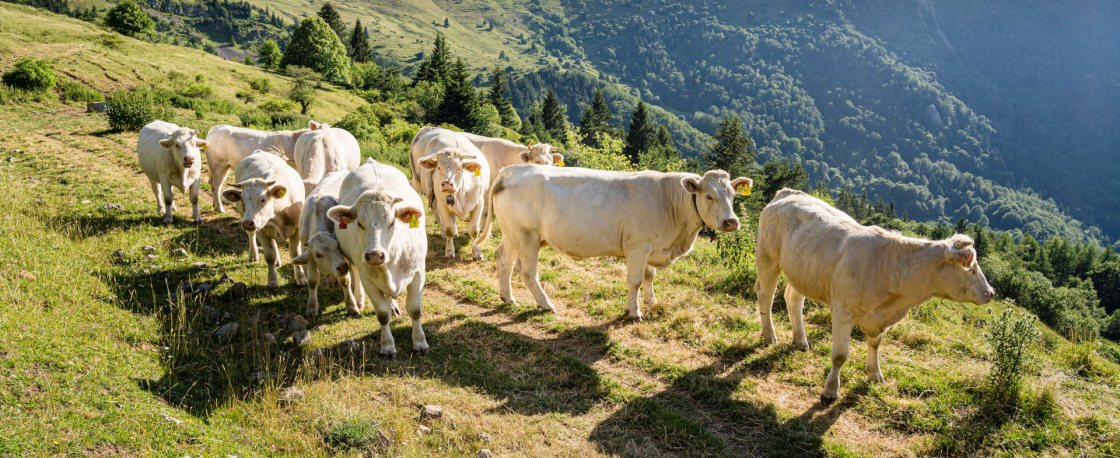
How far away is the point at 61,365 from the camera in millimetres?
6406

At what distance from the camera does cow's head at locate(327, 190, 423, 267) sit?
7.61 m

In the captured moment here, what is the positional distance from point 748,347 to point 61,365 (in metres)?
9.10

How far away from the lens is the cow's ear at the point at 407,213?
26.7ft

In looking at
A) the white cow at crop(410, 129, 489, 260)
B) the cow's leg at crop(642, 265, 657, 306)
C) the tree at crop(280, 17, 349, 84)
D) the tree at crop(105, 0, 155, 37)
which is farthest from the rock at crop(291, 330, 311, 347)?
the tree at crop(105, 0, 155, 37)

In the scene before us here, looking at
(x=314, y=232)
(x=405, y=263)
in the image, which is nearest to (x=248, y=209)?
(x=314, y=232)

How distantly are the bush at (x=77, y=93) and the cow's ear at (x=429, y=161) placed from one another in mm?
30426

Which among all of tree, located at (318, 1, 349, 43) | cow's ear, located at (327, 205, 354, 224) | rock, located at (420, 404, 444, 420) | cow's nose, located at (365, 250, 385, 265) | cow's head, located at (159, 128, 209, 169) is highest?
tree, located at (318, 1, 349, 43)

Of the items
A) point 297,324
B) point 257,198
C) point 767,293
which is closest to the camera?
point 297,324

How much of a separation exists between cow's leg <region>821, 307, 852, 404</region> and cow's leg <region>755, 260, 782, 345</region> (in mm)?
1660

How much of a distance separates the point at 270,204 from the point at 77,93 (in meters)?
32.9

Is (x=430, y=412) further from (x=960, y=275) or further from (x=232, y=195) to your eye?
(x=960, y=275)

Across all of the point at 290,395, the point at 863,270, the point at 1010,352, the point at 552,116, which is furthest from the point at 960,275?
the point at 552,116

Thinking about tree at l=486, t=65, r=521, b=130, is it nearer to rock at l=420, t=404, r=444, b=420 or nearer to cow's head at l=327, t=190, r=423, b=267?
cow's head at l=327, t=190, r=423, b=267

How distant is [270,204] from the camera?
1043 centimetres
